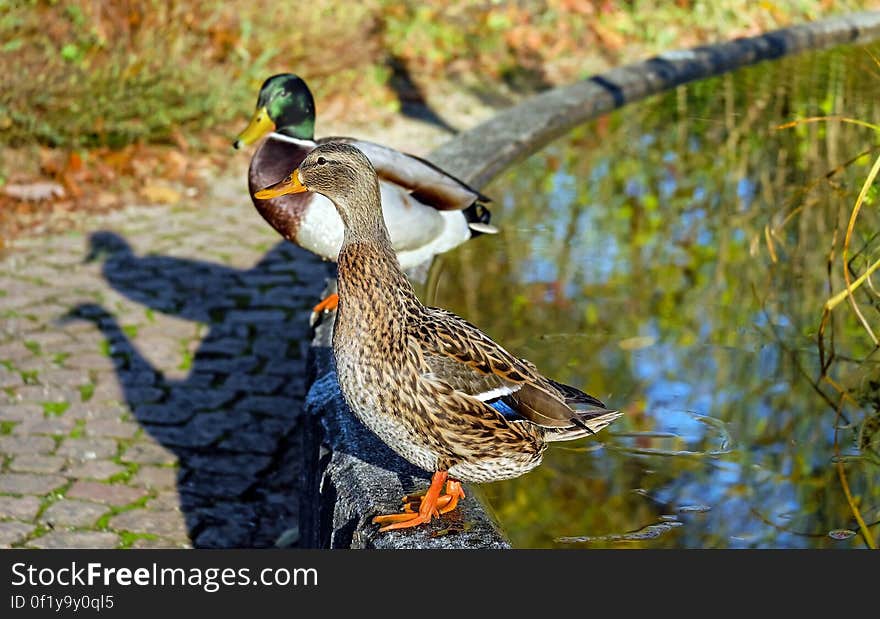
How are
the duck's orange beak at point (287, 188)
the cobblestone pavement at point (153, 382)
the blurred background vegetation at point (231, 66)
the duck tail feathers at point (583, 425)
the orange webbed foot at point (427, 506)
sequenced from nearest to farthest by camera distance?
the orange webbed foot at point (427, 506)
the duck tail feathers at point (583, 425)
the duck's orange beak at point (287, 188)
the cobblestone pavement at point (153, 382)
the blurred background vegetation at point (231, 66)

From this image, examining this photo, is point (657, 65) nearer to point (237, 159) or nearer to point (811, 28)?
point (811, 28)

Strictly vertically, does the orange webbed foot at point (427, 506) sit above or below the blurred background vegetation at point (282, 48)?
below

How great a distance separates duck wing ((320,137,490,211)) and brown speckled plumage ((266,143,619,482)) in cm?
151

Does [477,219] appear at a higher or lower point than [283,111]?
lower

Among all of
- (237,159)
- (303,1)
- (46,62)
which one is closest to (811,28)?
(303,1)

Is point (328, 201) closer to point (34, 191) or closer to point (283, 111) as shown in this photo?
point (283, 111)

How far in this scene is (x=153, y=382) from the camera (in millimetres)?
5375

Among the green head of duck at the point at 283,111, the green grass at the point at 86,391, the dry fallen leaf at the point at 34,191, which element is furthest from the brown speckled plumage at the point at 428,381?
the dry fallen leaf at the point at 34,191

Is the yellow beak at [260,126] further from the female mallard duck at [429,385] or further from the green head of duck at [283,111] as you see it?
the female mallard duck at [429,385]

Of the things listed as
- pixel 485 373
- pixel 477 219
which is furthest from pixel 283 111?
pixel 485 373

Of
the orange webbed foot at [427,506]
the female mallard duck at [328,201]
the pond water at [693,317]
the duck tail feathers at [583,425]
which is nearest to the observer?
the orange webbed foot at [427,506]

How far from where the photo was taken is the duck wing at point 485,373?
2.95 metres

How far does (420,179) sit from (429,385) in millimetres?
1954

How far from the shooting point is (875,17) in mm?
9680
